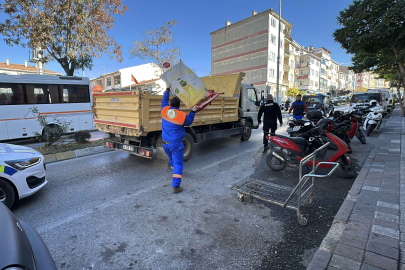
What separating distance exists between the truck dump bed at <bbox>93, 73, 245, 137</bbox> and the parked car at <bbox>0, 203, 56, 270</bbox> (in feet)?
11.2

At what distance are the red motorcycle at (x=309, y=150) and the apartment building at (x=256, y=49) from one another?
3137cm

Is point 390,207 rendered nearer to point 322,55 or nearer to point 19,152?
point 19,152

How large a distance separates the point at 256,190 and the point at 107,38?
46.4 feet

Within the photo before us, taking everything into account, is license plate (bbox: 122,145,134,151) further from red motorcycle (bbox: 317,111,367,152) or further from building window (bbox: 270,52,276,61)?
building window (bbox: 270,52,276,61)

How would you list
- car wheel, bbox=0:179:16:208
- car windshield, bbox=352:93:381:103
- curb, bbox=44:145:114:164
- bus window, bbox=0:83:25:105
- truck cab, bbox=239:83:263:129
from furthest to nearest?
car windshield, bbox=352:93:381:103
bus window, bbox=0:83:25:105
truck cab, bbox=239:83:263:129
curb, bbox=44:145:114:164
car wheel, bbox=0:179:16:208

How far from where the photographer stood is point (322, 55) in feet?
196

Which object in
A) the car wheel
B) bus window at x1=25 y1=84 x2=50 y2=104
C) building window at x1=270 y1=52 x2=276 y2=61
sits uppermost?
building window at x1=270 y1=52 x2=276 y2=61

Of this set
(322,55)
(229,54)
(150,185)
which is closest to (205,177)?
(150,185)

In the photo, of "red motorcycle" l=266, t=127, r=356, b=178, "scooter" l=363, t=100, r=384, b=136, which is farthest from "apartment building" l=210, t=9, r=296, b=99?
"red motorcycle" l=266, t=127, r=356, b=178

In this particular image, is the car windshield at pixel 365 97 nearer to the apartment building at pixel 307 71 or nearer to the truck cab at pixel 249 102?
the truck cab at pixel 249 102

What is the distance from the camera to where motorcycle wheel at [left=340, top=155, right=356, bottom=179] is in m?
4.66

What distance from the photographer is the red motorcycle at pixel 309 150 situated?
4641 millimetres

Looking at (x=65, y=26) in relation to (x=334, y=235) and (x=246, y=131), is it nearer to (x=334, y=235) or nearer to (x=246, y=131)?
(x=246, y=131)

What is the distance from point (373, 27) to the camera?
27.1 feet
